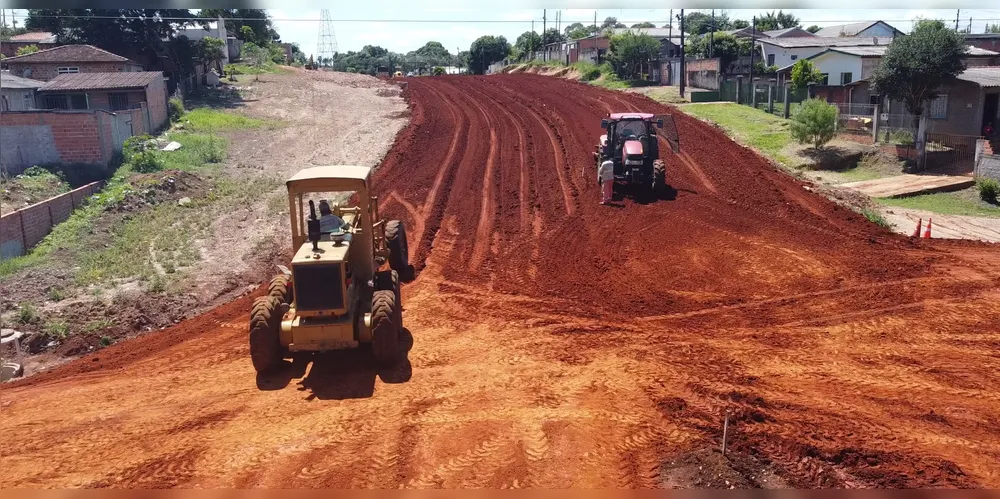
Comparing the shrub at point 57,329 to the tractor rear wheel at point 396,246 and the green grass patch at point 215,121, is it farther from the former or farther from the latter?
the green grass patch at point 215,121

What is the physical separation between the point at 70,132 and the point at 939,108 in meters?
33.2

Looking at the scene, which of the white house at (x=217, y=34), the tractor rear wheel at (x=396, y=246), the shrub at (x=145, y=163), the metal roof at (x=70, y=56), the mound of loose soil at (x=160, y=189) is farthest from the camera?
the white house at (x=217, y=34)

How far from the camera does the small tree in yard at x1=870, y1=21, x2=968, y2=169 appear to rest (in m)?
26.7

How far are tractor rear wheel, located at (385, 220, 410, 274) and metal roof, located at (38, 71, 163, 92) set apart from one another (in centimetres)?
2352

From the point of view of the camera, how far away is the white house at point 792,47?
5244 centimetres

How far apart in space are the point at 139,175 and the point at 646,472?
72.2 feet

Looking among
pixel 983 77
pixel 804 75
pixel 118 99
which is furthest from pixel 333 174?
pixel 804 75

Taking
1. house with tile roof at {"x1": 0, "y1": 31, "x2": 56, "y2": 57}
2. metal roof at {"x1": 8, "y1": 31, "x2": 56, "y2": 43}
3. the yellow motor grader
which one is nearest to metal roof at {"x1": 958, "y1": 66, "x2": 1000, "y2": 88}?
the yellow motor grader

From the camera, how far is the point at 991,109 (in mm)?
29031

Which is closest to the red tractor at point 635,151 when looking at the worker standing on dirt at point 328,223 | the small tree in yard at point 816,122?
the small tree in yard at point 816,122

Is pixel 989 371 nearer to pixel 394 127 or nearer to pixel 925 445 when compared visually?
pixel 925 445

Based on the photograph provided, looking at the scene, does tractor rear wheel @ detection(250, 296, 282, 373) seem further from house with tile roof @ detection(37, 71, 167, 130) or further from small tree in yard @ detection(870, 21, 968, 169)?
house with tile roof @ detection(37, 71, 167, 130)

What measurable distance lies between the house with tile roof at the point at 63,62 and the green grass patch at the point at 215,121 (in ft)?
16.5

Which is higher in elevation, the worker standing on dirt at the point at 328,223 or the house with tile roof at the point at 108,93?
the house with tile roof at the point at 108,93
